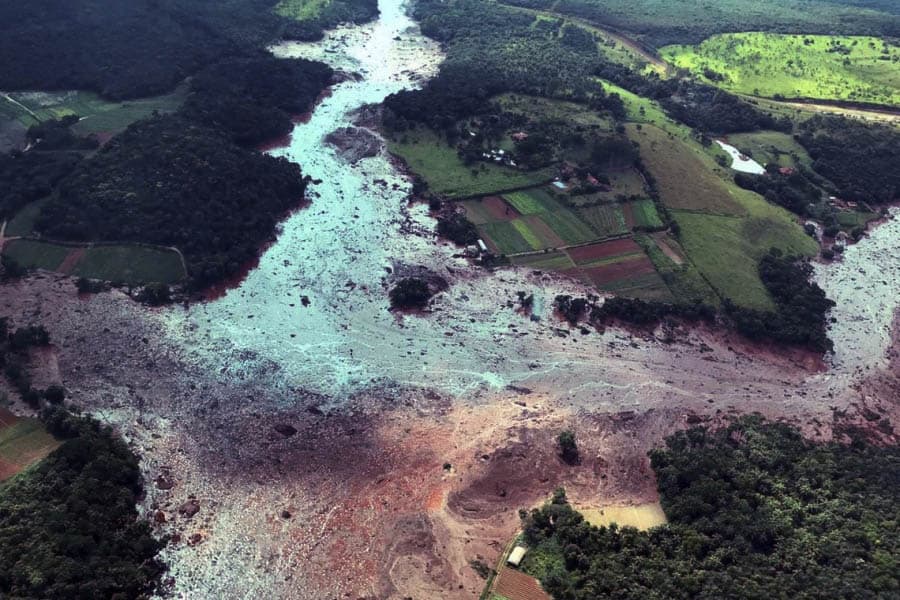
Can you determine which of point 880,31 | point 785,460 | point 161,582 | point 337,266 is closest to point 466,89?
point 337,266

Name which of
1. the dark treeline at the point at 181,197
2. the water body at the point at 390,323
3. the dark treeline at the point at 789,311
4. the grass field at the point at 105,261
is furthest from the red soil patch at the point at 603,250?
the grass field at the point at 105,261

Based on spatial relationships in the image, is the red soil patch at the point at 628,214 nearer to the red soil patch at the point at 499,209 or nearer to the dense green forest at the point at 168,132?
the red soil patch at the point at 499,209

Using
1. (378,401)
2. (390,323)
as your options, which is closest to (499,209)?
(390,323)

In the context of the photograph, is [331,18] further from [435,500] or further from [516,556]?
[516,556]

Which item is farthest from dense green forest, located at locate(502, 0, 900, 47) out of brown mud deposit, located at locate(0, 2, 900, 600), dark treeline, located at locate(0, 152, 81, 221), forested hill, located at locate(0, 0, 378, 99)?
dark treeline, located at locate(0, 152, 81, 221)

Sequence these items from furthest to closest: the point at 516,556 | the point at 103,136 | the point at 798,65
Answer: the point at 798,65, the point at 103,136, the point at 516,556

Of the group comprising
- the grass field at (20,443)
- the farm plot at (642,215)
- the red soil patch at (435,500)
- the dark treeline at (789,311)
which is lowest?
the grass field at (20,443)
